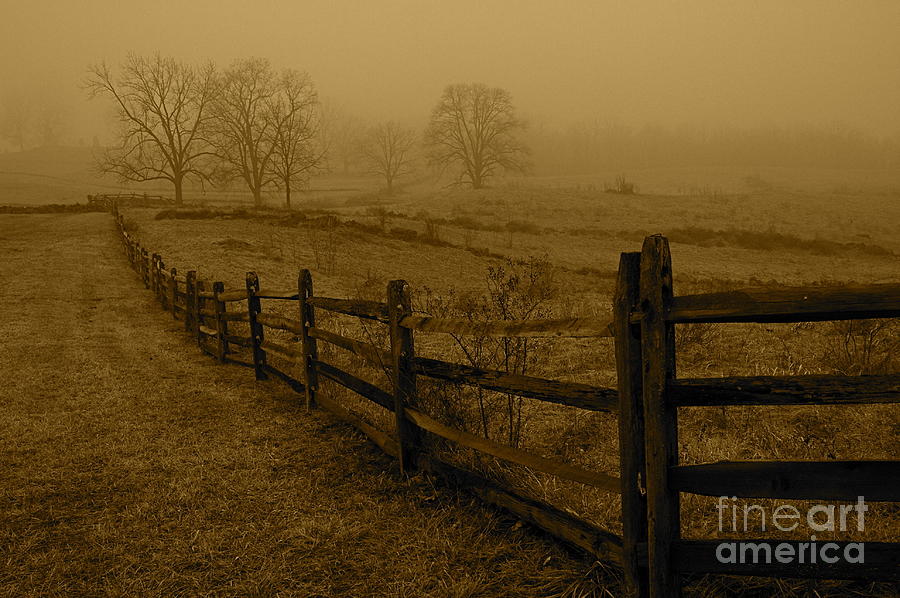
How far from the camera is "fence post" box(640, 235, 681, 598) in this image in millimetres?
2580

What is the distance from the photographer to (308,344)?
683 centimetres

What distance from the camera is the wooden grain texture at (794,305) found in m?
2.13

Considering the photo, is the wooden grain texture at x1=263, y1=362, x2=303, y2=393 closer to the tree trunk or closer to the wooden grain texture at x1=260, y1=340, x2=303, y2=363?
the wooden grain texture at x1=260, y1=340, x2=303, y2=363

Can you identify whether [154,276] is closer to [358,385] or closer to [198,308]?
[198,308]

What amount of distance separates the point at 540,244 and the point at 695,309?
2803 centimetres

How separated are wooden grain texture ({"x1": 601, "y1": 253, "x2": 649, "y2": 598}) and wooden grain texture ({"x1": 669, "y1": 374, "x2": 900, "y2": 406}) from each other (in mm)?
199

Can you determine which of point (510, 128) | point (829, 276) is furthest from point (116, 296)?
point (510, 128)

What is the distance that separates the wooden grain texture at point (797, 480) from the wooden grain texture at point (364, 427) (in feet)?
9.13

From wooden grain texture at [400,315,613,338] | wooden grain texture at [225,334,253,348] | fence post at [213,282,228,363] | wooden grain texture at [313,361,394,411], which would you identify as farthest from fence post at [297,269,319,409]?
fence post at [213,282,228,363]

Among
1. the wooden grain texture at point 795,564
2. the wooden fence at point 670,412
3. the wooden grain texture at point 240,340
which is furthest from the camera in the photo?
the wooden grain texture at point 240,340

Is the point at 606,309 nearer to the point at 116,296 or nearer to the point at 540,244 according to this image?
the point at 116,296

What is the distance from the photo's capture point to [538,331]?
3340mm

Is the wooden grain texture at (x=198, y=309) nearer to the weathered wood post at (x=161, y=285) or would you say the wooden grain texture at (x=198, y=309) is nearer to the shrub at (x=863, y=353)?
the weathered wood post at (x=161, y=285)

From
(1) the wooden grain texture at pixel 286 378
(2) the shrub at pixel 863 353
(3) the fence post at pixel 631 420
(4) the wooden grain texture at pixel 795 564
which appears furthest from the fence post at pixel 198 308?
(2) the shrub at pixel 863 353
